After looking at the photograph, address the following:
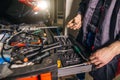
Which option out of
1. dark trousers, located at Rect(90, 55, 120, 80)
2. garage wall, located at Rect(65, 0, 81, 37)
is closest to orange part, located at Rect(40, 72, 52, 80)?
dark trousers, located at Rect(90, 55, 120, 80)

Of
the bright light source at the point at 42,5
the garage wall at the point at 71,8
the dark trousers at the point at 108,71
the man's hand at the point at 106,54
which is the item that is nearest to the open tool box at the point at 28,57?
the man's hand at the point at 106,54

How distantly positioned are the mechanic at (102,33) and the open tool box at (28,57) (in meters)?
0.20

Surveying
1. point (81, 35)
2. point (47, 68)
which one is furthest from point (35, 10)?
point (47, 68)

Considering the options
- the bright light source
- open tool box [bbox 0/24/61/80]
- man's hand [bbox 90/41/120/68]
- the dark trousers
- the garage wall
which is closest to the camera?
open tool box [bbox 0/24/61/80]

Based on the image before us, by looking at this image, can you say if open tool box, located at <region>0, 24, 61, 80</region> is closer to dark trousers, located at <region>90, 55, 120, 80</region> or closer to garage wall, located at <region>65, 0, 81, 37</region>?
dark trousers, located at <region>90, 55, 120, 80</region>

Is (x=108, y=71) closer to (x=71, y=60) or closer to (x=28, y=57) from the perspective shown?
(x=71, y=60)

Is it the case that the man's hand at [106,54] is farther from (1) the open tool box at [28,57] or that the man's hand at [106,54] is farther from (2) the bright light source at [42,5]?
(2) the bright light source at [42,5]

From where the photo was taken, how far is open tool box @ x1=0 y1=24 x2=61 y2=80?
62cm

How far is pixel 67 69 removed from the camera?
70cm

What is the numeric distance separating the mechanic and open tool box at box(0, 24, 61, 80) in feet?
0.66

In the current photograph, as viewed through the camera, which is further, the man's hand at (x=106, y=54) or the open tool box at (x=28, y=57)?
the man's hand at (x=106, y=54)

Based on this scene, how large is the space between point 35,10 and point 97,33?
70 cm

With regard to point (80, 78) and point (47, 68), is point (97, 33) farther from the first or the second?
point (80, 78)

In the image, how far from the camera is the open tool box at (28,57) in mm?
617
